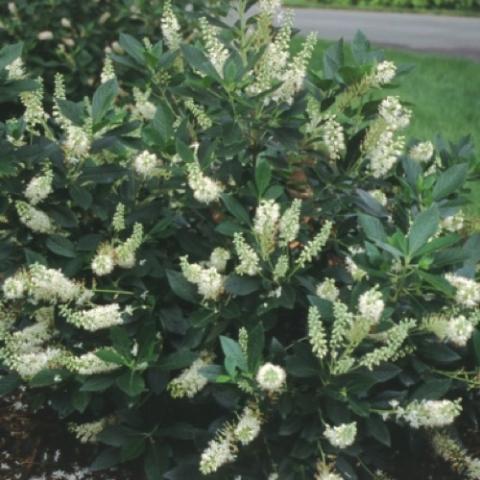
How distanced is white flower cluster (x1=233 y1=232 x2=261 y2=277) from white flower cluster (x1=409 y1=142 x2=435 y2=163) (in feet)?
3.06

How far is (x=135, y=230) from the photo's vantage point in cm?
258

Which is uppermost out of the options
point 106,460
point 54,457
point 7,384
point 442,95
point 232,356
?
point 232,356

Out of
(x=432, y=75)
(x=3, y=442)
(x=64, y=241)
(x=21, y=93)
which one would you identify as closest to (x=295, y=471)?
(x=64, y=241)

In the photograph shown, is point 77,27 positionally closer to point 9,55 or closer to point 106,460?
point 9,55

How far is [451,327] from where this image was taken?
2361mm

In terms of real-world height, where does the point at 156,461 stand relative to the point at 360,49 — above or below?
below

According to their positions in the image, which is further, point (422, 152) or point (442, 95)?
point (442, 95)

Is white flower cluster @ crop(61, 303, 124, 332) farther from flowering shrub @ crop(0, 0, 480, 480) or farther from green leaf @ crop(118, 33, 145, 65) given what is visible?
green leaf @ crop(118, 33, 145, 65)

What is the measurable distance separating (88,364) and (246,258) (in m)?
0.52

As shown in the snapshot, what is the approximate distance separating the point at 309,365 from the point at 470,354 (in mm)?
616

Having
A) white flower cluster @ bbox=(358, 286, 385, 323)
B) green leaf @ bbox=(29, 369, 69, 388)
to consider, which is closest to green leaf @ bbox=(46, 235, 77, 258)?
green leaf @ bbox=(29, 369, 69, 388)

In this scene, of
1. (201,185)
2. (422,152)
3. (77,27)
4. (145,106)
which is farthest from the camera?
(77,27)

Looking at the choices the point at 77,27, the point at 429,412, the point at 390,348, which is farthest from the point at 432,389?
the point at 77,27

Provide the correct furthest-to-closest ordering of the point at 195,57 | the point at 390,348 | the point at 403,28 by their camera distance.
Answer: the point at 403,28, the point at 195,57, the point at 390,348
